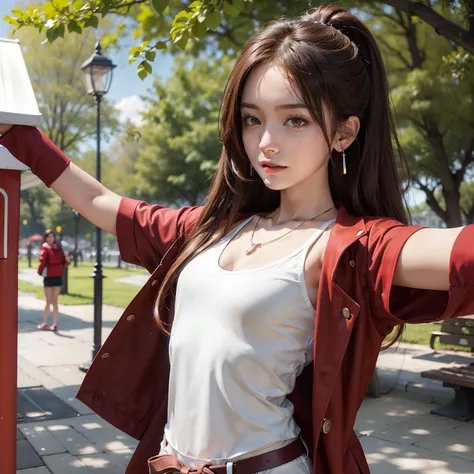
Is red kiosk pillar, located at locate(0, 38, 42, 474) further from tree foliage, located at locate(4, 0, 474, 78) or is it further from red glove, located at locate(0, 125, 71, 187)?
tree foliage, located at locate(4, 0, 474, 78)

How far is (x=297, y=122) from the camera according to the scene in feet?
4.85

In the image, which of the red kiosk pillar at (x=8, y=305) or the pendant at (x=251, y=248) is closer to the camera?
the pendant at (x=251, y=248)

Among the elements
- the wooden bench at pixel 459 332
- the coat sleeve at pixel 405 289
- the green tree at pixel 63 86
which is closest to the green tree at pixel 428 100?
the wooden bench at pixel 459 332

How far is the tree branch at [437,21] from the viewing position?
18.3 ft

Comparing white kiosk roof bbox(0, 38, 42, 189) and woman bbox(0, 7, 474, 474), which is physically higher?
white kiosk roof bbox(0, 38, 42, 189)

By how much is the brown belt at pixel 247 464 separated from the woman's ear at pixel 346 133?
74 centimetres

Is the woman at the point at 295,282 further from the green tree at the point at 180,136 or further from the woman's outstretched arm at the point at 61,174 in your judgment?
the green tree at the point at 180,136

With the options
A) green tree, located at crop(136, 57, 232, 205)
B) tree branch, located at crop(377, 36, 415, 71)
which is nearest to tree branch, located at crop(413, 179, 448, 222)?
tree branch, located at crop(377, 36, 415, 71)

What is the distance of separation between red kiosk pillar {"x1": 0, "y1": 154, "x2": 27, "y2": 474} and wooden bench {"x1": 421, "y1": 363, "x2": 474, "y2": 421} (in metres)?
4.00

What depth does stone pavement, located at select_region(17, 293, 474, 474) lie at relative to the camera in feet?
14.0

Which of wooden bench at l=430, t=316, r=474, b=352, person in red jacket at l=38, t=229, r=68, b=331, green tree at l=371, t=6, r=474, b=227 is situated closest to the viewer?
wooden bench at l=430, t=316, r=474, b=352

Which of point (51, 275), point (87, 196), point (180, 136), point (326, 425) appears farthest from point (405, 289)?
point (180, 136)

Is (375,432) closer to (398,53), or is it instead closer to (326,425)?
(326,425)

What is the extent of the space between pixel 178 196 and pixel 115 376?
27.3 metres
